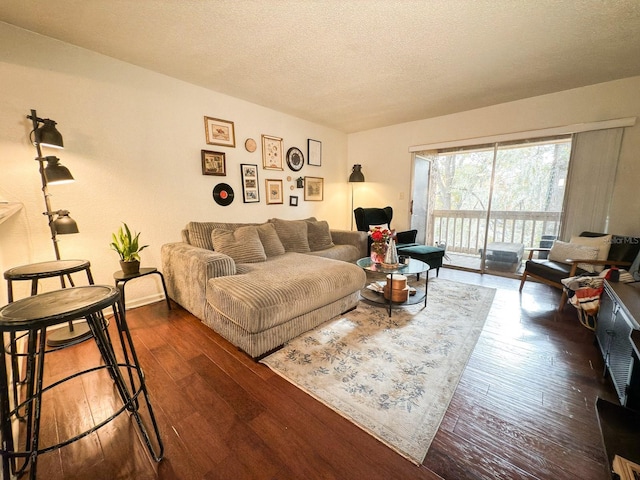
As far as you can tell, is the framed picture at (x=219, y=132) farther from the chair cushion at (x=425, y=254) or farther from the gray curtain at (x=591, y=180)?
the gray curtain at (x=591, y=180)

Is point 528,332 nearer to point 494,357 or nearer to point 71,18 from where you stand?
point 494,357

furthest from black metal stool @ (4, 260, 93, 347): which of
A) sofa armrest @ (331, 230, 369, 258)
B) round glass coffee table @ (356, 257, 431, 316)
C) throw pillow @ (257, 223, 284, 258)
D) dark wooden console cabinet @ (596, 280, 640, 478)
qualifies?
sofa armrest @ (331, 230, 369, 258)

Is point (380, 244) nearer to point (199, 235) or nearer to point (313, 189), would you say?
point (199, 235)

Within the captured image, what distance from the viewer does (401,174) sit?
4508 mm

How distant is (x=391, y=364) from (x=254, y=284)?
111cm

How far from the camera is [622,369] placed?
134 cm

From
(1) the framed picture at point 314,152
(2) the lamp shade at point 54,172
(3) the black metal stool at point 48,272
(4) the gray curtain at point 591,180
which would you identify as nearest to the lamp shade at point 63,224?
(2) the lamp shade at point 54,172

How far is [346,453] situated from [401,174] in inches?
166

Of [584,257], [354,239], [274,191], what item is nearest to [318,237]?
[354,239]

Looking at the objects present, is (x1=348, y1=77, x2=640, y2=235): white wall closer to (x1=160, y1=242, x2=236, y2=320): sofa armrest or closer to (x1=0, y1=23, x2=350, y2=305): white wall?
(x1=0, y1=23, x2=350, y2=305): white wall

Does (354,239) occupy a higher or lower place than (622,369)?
higher

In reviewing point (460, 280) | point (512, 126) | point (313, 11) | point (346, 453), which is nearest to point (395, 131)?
point (512, 126)

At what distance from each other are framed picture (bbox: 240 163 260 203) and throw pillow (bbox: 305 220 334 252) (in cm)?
87

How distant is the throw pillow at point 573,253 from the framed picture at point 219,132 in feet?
13.4
